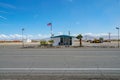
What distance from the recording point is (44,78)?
21.8 ft

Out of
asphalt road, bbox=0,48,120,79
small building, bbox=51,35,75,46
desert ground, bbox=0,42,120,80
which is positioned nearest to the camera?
desert ground, bbox=0,42,120,80

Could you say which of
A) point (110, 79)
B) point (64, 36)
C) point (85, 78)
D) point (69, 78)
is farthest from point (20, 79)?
point (64, 36)

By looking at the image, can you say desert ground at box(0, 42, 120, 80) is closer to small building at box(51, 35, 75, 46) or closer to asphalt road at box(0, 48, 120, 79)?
asphalt road at box(0, 48, 120, 79)

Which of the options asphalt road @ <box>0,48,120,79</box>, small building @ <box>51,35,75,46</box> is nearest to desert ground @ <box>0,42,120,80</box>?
asphalt road @ <box>0,48,120,79</box>

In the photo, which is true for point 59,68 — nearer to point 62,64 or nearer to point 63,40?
point 62,64

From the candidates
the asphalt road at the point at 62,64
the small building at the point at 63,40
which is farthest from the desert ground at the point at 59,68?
the small building at the point at 63,40

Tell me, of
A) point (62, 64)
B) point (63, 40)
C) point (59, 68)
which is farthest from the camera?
point (63, 40)

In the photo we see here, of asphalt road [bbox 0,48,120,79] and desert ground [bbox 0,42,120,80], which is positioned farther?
asphalt road [bbox 0,48,120,79]

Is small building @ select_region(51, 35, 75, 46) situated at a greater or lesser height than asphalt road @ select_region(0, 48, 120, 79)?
greater

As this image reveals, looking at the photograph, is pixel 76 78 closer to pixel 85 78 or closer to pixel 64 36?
pixel 85 78

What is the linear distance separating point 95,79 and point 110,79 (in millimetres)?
615

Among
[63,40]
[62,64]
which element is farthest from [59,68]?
[63,40]

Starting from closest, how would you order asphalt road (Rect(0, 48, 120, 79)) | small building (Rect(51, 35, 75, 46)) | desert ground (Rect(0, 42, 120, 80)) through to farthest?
desert ground (Rect(0, 42, 120, 80)) → asphalt road (Rect(0, 48, 120, 79)) → small building (Rect(51, 35, 75, 46))

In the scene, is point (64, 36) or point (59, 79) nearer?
point (59, 79)
